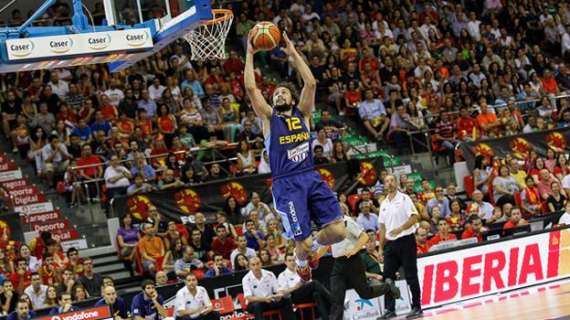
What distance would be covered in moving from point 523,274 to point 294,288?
3.93 metres

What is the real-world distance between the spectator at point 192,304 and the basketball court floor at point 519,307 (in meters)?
3.20

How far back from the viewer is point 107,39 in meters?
14.0

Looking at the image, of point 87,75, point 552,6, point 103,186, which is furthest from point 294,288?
point 552,6

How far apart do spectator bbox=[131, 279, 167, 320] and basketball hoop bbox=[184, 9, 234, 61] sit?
350 centimetres

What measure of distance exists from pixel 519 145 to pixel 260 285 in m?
9.98

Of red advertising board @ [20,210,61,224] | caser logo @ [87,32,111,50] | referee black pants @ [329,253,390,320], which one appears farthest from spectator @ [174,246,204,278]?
caser logo @ [87,32,111,50]

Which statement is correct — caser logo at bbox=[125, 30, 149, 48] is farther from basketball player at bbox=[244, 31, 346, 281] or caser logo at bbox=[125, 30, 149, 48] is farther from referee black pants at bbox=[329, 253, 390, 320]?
referee black pants at bbox=[329, 253, 390, 320]

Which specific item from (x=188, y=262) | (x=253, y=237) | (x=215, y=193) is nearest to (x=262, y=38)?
(x=188, y=262)

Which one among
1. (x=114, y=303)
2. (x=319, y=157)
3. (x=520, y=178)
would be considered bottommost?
(x=114, y=303)

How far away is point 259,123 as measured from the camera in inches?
879

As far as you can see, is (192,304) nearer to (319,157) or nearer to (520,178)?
(319,157)

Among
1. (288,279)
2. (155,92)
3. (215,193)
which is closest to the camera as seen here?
(288,279)

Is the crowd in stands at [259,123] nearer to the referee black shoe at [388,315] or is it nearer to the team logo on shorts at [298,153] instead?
the referee black shoe at [388,315]

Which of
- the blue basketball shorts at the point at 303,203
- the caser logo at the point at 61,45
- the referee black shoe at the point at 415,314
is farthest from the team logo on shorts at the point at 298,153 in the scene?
the caser logo at the point at 61,45
